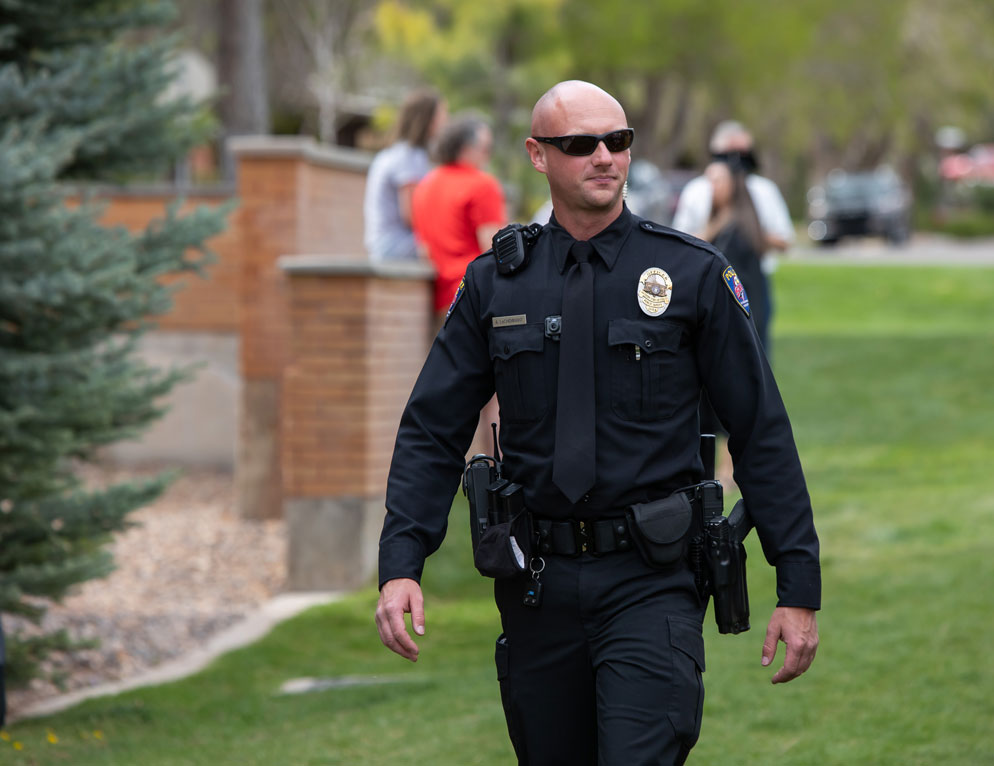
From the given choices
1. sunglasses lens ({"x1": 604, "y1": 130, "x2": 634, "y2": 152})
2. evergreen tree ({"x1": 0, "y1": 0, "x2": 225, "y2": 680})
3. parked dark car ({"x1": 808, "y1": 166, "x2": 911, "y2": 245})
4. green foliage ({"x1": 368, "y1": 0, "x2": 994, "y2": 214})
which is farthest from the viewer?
parked dark car ({"x1": 808, "y1": 166, "x2": 911, "y2": 245})

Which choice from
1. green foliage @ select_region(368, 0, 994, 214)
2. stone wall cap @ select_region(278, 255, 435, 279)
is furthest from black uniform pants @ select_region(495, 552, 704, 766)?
green foliage @ select_region(368, 0, 994, 214)

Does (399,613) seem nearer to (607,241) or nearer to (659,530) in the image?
(659,530)

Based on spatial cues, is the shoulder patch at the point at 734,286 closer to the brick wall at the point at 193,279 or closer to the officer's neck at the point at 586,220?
the officer's neck at the point at 586,220

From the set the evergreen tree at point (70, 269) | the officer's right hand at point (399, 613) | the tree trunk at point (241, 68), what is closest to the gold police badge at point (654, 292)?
the officer's right hand at point (399, 613)

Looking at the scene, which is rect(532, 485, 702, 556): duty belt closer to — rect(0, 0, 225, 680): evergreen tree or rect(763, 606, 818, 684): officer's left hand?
rect(763, 606, 818, 684): officer's left hand

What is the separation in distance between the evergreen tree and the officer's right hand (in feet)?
10.5

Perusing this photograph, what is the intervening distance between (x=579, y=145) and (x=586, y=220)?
0.19m

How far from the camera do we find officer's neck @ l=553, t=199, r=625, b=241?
355cm

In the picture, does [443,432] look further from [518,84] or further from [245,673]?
[518,84]

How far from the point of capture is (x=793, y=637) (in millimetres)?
3361

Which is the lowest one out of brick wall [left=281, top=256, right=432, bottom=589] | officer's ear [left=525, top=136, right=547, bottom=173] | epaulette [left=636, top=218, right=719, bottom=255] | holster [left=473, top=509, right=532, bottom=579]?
brick wall [left=281, top=256, right=432, bottom=589]

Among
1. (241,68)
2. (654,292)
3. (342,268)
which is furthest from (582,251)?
(241,68)

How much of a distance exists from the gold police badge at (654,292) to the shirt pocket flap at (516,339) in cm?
24

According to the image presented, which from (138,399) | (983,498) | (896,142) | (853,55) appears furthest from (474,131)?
(896,142)
